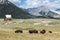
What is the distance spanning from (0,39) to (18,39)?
287 cm

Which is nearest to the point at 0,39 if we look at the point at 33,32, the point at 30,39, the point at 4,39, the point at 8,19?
the point at 4,39

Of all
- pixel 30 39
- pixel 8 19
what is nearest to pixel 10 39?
pixel 30 39

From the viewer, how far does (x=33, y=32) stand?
53375 mm

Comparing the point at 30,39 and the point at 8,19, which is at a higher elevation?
the point at 30,39

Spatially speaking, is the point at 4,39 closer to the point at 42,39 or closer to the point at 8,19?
the point at 42,39

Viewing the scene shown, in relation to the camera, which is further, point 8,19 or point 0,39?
point 8,19

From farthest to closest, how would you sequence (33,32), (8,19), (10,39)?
(8,19)
(33,32)
(10,39)

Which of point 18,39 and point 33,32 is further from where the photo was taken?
point 33,32

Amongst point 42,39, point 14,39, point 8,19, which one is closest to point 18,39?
point 14,39

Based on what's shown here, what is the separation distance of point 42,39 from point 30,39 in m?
2.22

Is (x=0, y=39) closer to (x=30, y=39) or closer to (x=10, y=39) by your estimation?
(x=10, y=39)

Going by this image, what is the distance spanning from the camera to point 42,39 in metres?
39.2

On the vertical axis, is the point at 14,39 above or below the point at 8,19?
above

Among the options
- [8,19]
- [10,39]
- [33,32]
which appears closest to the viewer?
A: [10,39]
